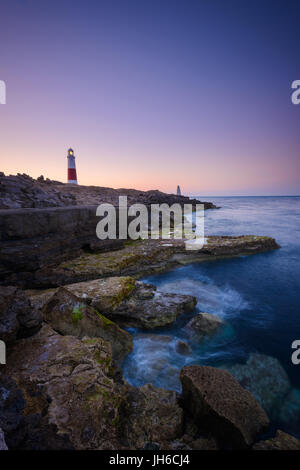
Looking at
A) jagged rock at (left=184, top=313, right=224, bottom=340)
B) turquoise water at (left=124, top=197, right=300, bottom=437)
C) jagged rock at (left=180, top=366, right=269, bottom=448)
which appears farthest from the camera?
jagged rock at (left=184, top=313, right=224, bottom=340)

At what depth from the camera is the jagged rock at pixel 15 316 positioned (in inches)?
106

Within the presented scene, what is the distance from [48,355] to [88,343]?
0.61 meters

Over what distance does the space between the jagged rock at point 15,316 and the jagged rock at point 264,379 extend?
13.8 ft

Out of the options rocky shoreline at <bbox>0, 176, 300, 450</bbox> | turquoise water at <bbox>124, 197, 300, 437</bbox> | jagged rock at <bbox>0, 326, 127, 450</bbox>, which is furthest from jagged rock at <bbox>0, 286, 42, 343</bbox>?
turquoise water at <bbox>124, 197, 300, 437</bbox>

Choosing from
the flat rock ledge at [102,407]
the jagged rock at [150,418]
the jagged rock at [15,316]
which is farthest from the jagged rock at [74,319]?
the jagged rock at [150,418]

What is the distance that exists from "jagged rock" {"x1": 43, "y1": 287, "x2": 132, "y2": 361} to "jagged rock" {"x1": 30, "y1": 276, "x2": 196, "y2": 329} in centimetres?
68

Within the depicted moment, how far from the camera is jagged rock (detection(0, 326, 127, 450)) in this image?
1818 mm

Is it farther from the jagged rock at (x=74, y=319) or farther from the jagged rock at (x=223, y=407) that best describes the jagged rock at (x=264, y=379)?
the jagged rock at (x=74, y=319)

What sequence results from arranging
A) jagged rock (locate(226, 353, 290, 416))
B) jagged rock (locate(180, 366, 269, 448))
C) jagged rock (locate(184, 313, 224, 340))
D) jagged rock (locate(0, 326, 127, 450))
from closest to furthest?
jagged rock (locate(0, 326, 127, 450)), jagged rock (locate(180, 366, 269, 448)), jagged rock (locate(226, 353, 290, 416)), jagged rock (locate(184, 313, 224, 340))

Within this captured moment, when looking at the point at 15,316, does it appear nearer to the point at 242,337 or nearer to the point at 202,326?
the point at 202,326

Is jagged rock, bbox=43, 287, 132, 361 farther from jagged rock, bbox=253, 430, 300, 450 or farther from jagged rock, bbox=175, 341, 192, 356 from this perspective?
jagged rock, bbox=253, 430, 300, 450

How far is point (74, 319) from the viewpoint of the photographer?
3797 mm

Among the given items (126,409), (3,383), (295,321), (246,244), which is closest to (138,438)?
(126,409)

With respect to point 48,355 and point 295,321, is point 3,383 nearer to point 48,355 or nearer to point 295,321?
point 48,355
